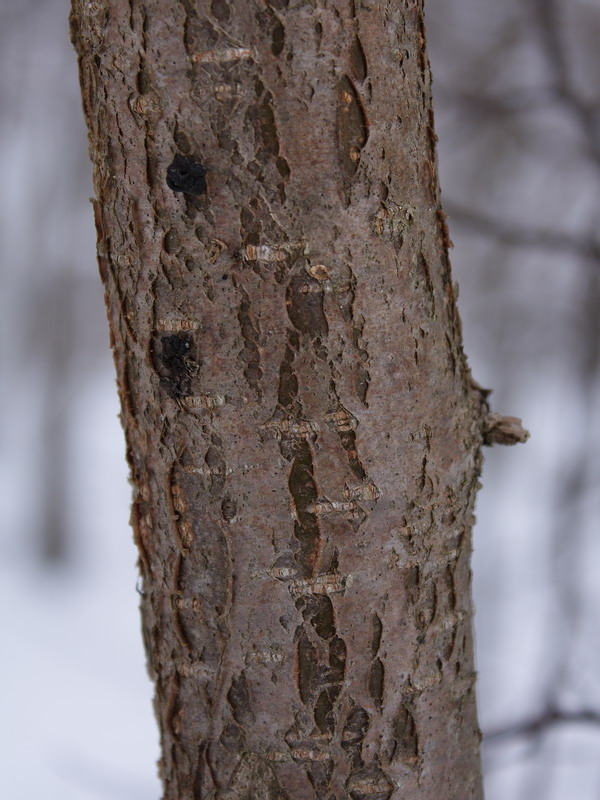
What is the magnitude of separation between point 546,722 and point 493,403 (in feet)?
9.54

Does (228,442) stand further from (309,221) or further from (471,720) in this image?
(471,720)

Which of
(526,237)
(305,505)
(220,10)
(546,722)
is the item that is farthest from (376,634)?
(526,237)

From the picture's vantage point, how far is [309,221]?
2.09 ft

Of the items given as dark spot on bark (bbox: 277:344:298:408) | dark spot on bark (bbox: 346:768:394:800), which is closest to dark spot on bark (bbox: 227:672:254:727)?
dark spot on bark (bbox: 346:768:394:800)

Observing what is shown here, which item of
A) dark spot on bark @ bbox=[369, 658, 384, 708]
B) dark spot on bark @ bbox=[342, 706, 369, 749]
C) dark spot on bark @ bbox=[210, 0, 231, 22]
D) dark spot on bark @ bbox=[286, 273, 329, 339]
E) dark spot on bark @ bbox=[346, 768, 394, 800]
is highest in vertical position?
dark spot on bark @ bbox=[210, 0, 231, 22]

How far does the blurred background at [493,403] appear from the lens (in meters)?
2.50

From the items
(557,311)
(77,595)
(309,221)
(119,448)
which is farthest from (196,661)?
(119,448)

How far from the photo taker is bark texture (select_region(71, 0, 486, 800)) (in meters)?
0.62

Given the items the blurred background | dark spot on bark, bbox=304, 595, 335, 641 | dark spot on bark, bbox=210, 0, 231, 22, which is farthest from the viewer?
the blurred background

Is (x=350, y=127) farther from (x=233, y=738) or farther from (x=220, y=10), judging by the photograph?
(x=233, y=738)

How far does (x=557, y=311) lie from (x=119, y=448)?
4.54 metres

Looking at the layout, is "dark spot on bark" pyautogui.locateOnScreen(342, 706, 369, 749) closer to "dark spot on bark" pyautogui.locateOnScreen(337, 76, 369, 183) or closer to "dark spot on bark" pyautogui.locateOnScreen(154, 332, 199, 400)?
"dark spot on bark" pyautogui.locateOnScreen(154, 332, 199, 400)

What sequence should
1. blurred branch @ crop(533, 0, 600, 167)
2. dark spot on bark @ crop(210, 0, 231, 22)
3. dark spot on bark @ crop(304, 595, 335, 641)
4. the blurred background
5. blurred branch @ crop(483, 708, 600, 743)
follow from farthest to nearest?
the blurred background → blurred branch @ crop(533, 0, 600, 167) → blurred branch @ crop(483, 708, 600, 743) → dark spot on bark @ crop(304, 595, 335, 641) → dark spot on bark @ crop(210, 0, 231, 22)

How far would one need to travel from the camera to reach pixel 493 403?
4.39 m
